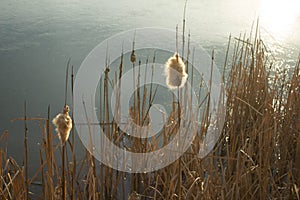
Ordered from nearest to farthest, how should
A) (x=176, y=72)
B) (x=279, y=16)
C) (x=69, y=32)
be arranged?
(x=176, y=72)
(x=69, y=32)
(x=279, y=16)

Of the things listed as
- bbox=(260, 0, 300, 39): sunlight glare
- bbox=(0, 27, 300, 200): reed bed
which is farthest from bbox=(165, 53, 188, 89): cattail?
bbox=(260, 0, 300, 39): sunlight glare

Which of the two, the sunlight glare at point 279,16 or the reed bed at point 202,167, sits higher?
the sunlight glare at point 279,16

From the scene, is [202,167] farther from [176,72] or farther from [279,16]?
[279,16]

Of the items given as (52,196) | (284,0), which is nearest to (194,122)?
(52,196)

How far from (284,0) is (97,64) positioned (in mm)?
2978

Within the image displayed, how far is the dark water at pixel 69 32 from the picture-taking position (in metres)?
2.46

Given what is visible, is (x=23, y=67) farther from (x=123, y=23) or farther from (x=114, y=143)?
(x=114, y=143)

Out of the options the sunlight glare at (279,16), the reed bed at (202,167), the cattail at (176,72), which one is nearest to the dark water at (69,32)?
the sunlight glare at (279,16)

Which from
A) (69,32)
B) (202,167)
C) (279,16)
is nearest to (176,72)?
(202,167)

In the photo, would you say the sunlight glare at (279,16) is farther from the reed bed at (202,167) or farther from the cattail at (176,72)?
the cattail at (176,72)

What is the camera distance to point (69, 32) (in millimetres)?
3471

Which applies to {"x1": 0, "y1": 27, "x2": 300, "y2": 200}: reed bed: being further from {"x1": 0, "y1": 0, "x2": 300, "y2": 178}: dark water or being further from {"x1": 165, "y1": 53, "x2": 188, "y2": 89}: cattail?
{"x1": 0, "y1": 0, "x2": 300, "y2": 178}: dark water

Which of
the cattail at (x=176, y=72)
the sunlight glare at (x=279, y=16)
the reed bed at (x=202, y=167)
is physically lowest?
the reed bed at (x=202, y=167)

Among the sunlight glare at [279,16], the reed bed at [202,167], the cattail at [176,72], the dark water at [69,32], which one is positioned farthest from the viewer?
the sunlight glare at [279,16]
